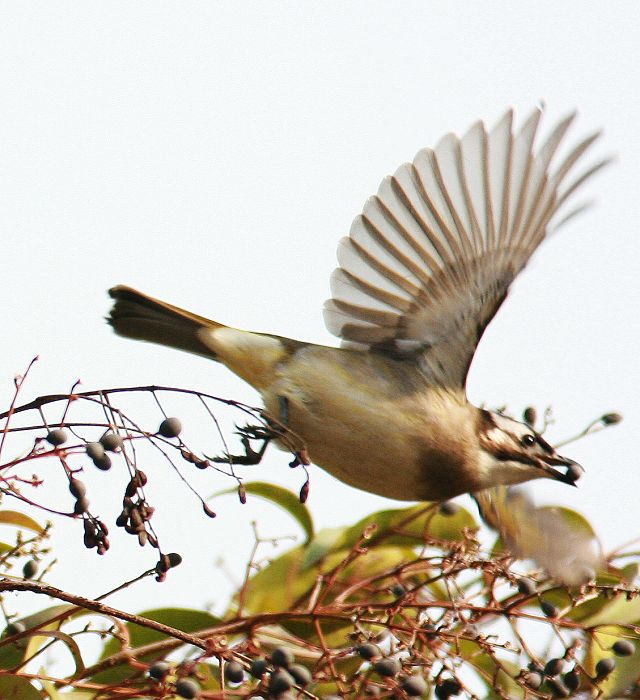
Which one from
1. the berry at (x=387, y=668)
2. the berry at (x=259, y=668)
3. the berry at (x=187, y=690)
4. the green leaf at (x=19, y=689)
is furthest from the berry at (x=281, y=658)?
the green leaf at (x=19, y=689)

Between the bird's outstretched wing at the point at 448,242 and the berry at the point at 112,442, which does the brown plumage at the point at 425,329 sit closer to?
the bird's outstretched wing at the point at 448,242

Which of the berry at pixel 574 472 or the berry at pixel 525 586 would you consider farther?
the berry at pixel 574 472

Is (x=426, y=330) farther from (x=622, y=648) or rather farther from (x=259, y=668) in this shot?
(x=259, y=668)

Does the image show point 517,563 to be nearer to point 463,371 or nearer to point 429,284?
point 463,371

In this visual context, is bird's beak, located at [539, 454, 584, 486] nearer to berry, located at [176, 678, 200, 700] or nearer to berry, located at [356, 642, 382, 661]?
berry, located at [356, 642, 382, 661]

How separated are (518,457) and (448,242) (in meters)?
0.84

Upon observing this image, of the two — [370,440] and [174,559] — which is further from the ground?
[370,440]

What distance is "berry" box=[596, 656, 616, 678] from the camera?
338cm

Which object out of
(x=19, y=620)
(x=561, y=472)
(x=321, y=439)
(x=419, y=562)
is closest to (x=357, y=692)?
(x=419, y=562)

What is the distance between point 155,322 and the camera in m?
4.63

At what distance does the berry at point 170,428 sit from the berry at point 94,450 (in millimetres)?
169

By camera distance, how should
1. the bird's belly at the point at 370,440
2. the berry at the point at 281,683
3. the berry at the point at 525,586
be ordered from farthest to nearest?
1. the bird's belly at the point at 370,440
2. the berry at the point at 525,586
3. the berry at the point at 281,683

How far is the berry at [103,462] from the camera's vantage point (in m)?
2.70

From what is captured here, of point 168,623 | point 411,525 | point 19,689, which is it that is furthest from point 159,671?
point 411,525
